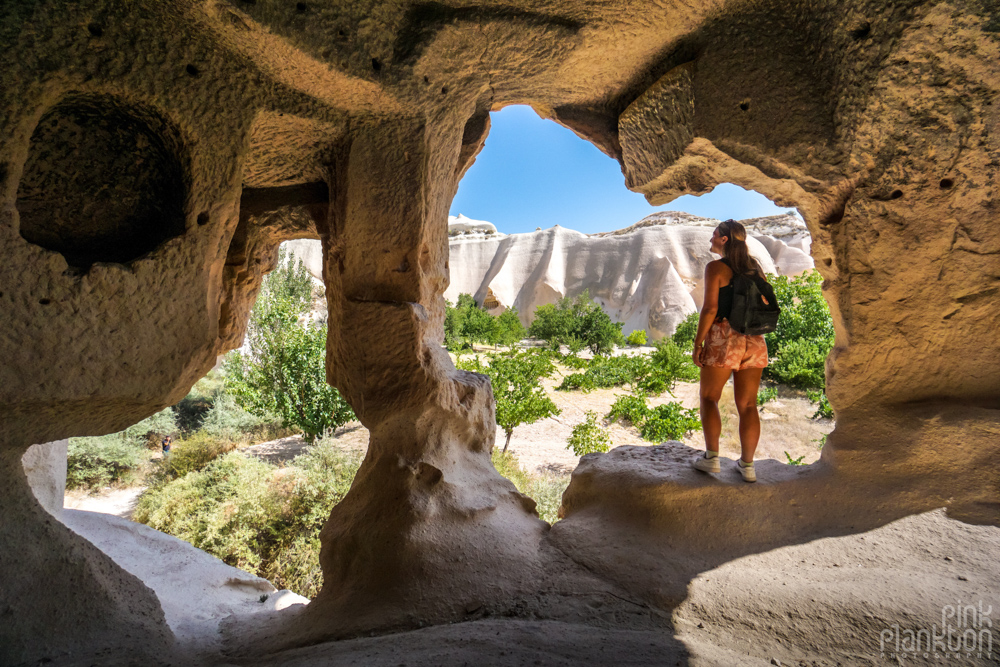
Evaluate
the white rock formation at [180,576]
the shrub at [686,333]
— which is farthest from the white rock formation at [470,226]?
the white rock formation at [180,576]

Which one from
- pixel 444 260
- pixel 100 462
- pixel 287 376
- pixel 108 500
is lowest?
pixel 108 500

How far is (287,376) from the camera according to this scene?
804 cm

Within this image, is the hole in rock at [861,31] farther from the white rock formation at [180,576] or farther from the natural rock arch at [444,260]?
the white rock formation at [180,576]

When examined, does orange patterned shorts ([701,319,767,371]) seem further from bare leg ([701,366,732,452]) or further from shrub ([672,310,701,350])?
shrub ([672,310,701,350])

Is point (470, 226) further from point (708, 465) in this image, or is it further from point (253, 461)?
point (708, 465)

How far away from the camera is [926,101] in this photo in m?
2.23

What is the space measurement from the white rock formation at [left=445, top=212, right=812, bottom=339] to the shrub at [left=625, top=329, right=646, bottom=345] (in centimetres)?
269

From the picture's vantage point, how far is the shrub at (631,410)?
7.42 metres

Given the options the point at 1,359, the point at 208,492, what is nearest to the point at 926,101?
the point at 1,359

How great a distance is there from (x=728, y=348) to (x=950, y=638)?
1.31 m

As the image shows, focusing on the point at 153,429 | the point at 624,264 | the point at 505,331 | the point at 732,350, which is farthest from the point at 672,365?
the point at 624,264

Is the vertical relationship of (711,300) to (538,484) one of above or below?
above

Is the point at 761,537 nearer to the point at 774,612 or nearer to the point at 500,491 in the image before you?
the point at 774,612

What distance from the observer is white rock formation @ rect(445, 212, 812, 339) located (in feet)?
69.6
